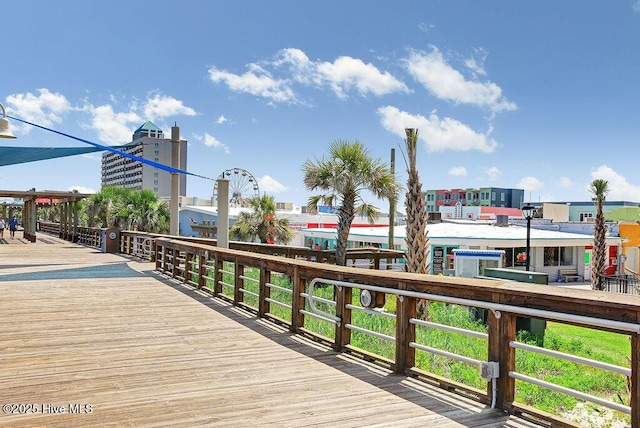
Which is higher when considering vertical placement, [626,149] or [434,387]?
[626,149]

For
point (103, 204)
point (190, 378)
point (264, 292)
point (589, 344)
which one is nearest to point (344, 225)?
point (589, 344)

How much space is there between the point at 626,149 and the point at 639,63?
60.4ft

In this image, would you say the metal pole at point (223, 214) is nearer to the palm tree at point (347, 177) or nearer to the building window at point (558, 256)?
the palm tree at point (347, 177)

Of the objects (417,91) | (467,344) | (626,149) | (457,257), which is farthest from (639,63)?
(467,344)

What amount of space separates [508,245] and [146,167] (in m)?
115

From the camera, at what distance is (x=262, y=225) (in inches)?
1030

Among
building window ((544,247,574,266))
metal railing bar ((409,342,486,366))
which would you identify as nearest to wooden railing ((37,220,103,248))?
building window ((544,247,574,266))

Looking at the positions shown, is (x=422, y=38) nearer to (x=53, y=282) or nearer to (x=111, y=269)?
(x=111, y=269)

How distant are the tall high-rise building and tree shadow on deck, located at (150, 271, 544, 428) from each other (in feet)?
367

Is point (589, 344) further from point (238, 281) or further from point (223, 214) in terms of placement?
point (223, 214)

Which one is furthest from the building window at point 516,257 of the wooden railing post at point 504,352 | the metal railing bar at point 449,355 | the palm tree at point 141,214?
the wooden railing post at point 504,352

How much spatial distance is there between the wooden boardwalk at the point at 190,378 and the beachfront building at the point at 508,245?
1746cm

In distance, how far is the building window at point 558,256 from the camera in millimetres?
27453

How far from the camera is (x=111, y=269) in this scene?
1446 cm
